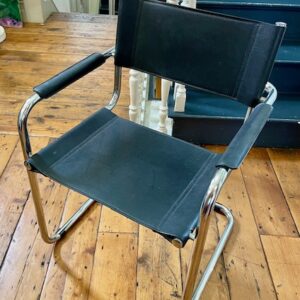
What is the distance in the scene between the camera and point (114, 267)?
1.12 metres

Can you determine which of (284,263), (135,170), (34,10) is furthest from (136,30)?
(34,10)

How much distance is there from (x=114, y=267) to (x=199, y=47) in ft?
2.47

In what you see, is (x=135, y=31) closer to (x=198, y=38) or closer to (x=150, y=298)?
(x=198, y=38)

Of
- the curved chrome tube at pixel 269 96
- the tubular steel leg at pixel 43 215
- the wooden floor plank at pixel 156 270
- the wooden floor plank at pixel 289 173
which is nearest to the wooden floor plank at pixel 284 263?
the wooden floor plank at pixel 289 173

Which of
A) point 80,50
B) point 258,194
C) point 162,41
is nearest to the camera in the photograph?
point 162,41

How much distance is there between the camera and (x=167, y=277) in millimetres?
1101

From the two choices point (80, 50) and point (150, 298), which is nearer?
point (150, 298)

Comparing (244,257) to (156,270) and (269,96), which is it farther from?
(269,96)

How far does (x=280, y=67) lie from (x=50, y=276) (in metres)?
1.40

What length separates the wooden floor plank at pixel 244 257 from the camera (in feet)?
3.54

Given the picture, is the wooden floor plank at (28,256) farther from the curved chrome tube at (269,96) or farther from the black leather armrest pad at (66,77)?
the curved chrome tube at (269,96)

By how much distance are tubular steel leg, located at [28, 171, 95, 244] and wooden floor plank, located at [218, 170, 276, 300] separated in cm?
53

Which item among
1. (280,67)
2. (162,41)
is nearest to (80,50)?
(280,67)

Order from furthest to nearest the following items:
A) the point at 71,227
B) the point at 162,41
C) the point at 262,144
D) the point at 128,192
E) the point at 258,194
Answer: the point at 262,144 < the point at 258,194 < the point at 71,227 < the point at 162,41 < the point at 128,192
